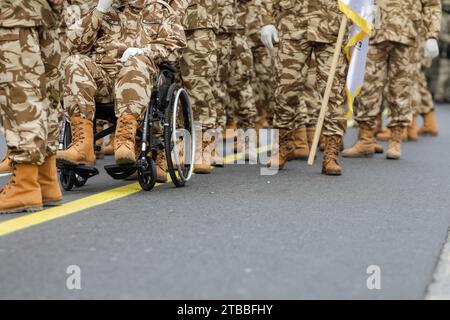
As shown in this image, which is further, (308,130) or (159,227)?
(308,130)

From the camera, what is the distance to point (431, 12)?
28.2 feet

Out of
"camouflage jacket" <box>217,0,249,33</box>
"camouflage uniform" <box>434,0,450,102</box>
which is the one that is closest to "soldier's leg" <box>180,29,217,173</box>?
"camouflage jacket" <box>217,0,249,33</box>

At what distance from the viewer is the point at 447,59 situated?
59.9 ft

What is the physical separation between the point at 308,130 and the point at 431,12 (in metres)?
1.52

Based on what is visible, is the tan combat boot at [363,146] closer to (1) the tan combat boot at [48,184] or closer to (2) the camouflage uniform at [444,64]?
(1) the tan combat boot at [48,184]

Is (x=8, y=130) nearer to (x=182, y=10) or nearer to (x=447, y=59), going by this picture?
(x=182, y=10)

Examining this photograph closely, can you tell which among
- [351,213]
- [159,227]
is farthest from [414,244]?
[159,227]

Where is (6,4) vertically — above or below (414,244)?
above

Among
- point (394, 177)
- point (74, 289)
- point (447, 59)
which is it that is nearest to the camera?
point (74, 289)

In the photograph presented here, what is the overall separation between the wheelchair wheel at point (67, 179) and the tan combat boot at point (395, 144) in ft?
11.8

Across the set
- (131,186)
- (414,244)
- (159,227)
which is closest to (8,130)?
(159,227)

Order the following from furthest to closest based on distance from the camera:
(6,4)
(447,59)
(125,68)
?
(447,59), (125,68), (6,4)

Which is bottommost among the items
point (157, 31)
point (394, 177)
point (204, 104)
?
point (394, 177)

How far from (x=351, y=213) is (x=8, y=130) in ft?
6.06
